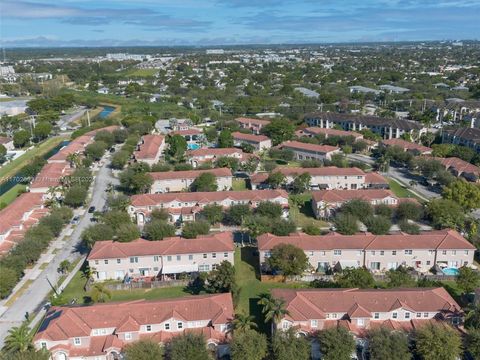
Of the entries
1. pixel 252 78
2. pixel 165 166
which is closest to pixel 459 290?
pixel 165 166

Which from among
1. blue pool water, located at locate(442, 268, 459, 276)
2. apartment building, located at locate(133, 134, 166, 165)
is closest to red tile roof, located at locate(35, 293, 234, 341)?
blue pool water, located at locate(442, 268, 459, 276)

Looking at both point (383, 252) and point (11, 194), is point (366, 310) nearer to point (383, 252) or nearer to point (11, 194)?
point (383, 252)

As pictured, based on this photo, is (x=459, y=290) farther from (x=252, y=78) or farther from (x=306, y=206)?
(x=252, y=78)

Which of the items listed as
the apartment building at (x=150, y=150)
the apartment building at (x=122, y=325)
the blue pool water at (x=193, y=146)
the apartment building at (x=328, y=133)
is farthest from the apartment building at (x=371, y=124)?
the apartment building at (x=122, y=325)

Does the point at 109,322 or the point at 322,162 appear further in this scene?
the point at 322,162

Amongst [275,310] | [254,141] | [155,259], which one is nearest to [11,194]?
[155,259]
